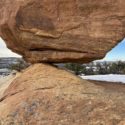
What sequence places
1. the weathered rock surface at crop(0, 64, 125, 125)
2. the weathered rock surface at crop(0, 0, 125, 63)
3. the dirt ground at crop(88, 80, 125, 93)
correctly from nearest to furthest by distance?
the weathered rock surface at crop(0, 64, 125, 125)
the weathered rock surface at crop(0, 0, 125, 63)
the dirt ground at crop(88, 80, 125, 93)

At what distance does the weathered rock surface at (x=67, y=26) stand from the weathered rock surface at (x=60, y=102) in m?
0.56

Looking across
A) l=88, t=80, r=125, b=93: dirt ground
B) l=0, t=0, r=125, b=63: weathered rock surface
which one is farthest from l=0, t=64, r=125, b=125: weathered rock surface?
l=0, t=0, r=125, b=63: weathered rock surface

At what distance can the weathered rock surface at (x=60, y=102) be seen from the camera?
803 centimetres

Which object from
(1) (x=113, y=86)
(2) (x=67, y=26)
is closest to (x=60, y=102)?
(2) (x=67, y=26)

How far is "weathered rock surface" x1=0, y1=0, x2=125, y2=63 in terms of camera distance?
9.06 m

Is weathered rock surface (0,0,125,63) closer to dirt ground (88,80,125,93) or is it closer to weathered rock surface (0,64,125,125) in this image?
weathered rock surface (0,64,125,125)

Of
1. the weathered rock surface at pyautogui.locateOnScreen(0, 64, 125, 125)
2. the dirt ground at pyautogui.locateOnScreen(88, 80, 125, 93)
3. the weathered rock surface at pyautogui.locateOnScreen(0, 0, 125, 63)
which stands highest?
the weathered rock surface at pyautogui.locateOnScreen(0, 0, 125, 63)

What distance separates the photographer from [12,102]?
873cm

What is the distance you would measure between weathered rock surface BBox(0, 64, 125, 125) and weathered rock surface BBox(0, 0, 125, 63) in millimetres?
559

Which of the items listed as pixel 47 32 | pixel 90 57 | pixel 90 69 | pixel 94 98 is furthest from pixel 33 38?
pixel 90 69

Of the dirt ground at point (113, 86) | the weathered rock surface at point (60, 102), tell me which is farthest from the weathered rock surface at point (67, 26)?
the dirt ground at point (113, 86)

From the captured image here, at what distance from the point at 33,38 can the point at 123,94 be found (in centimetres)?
221

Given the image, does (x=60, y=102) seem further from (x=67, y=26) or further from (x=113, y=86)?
(x=113, y=86)

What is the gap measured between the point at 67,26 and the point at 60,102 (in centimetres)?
172
